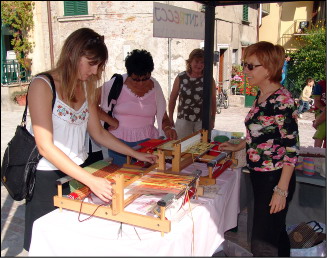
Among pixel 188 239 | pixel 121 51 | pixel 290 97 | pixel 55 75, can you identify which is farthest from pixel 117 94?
pixel 121 51

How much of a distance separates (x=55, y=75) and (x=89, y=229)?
756mm

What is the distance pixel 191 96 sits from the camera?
398 centimetres

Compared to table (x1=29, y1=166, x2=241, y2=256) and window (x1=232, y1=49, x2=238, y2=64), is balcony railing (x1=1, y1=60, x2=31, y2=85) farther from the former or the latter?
table (x1=29, y1=166, x2=241, y2=256)

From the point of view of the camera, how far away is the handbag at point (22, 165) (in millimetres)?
1751

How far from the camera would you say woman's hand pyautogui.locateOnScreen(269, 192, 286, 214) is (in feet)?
6.16

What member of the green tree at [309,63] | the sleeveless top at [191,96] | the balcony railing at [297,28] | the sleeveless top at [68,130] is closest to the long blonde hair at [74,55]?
the sleeveless top at [68,130]

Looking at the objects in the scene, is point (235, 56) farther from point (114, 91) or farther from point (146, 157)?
point (146, 157)

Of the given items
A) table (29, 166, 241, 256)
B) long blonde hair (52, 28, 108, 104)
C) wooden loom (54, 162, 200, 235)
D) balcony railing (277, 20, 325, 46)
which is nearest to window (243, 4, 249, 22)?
balcony railing (277, 20, 325, 46)

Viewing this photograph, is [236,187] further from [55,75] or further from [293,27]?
[293,27]

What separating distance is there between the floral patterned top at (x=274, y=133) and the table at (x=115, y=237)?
1.41 feet

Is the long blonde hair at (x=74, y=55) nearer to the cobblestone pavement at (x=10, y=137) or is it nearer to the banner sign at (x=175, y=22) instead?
the cobblestone pavement at (x=10, y=137)

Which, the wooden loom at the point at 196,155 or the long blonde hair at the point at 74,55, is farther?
the wooden loom at the point at 196,155

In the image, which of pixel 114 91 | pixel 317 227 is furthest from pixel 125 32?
pixel 317 227

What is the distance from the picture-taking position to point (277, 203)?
1.88 m
